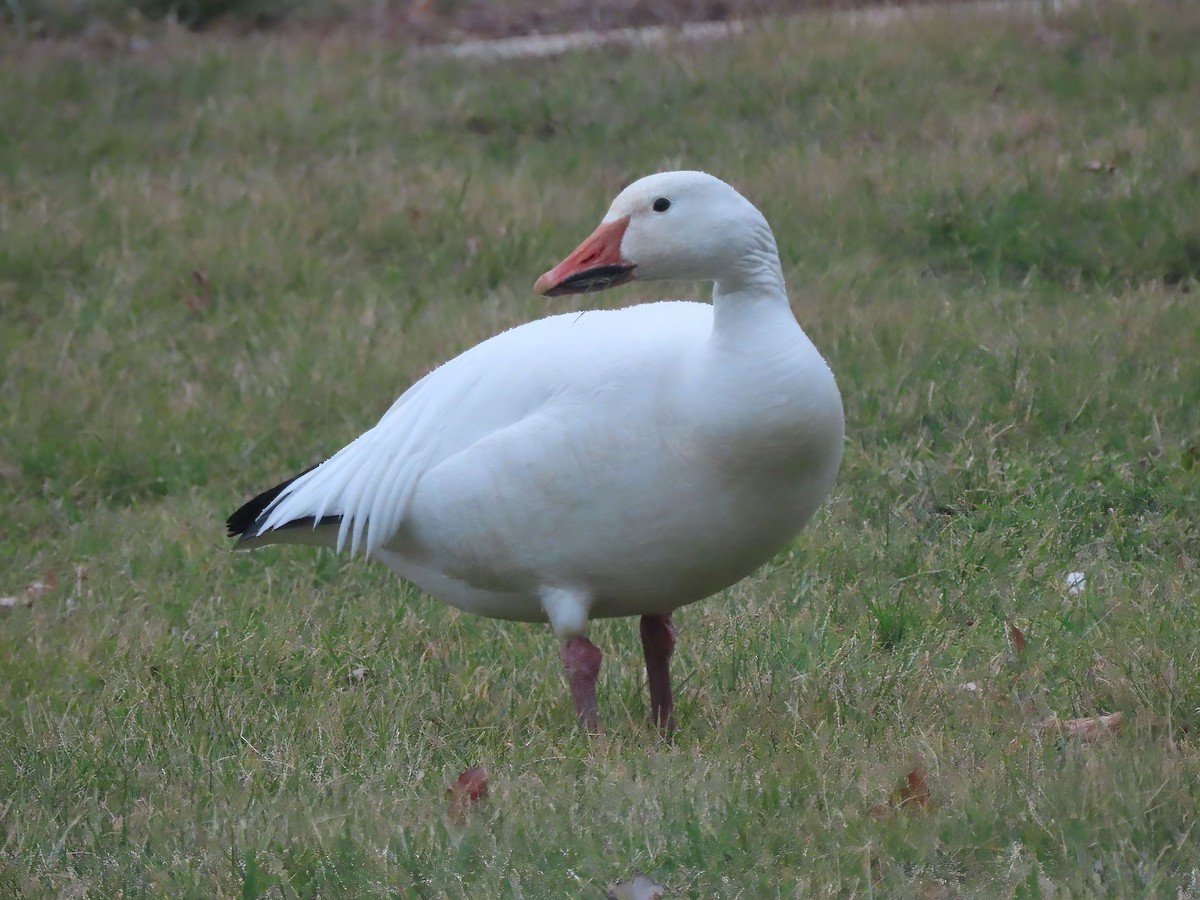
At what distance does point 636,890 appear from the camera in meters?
3.20

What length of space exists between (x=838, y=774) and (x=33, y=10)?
12.0 metres

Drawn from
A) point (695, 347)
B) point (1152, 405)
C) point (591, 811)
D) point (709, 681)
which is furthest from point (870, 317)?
point (591, 811)

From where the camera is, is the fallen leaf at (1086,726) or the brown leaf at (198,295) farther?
the brown leaf at (198,295)

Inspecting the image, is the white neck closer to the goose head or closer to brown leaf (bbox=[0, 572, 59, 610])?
the goose head

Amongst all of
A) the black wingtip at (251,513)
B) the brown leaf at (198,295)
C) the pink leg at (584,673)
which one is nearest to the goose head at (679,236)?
the pink leg at (584,673)

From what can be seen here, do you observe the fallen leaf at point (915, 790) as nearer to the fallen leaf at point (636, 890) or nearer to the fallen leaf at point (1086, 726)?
the fallen leaf at point (1086, 726)

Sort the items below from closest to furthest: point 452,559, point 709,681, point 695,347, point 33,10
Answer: point 695,347 < point 452,559 < point 709,681 < point 33,10

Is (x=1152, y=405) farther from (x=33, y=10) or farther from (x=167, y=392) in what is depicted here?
(x=33, y=10)

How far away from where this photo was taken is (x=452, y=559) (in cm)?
433

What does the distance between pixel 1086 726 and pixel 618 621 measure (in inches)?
76.1

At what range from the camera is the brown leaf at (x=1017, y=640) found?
4633 mm

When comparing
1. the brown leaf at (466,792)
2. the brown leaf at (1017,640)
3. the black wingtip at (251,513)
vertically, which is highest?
the black wingtip at (251,513)

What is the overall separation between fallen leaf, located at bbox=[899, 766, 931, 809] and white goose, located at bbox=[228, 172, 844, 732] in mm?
687

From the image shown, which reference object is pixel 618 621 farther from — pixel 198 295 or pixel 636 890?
pixel 198 295
